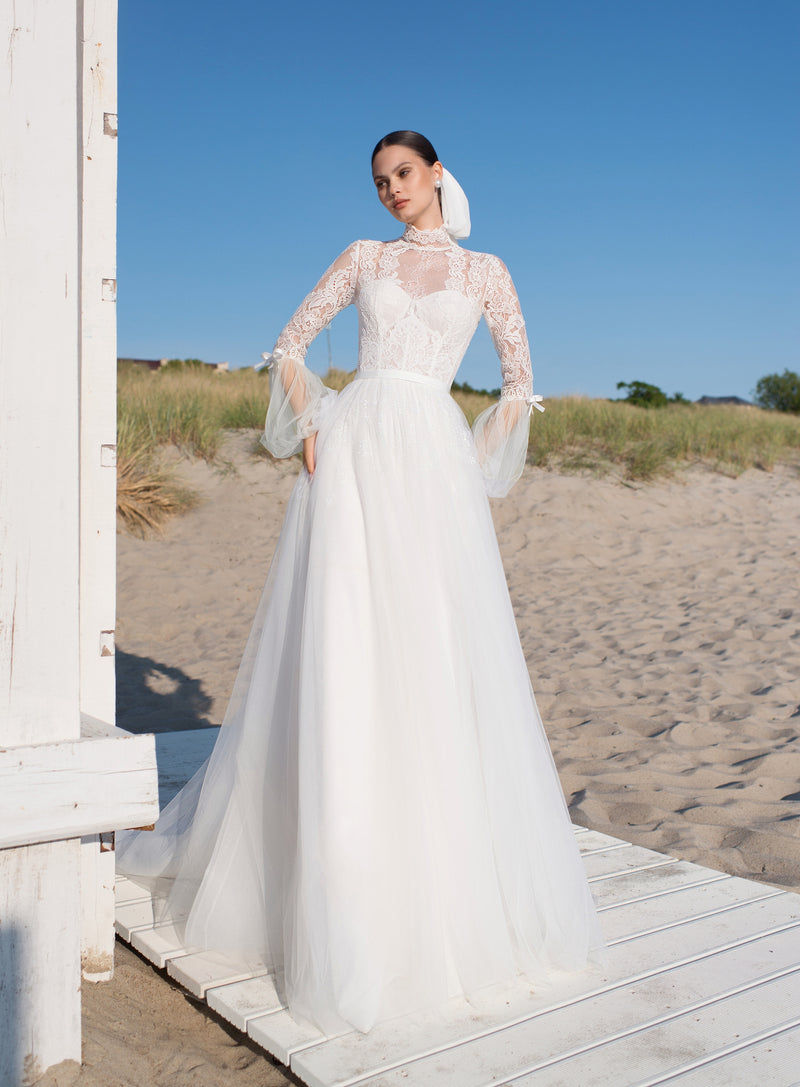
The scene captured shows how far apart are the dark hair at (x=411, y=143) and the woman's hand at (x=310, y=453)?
0.83 metres

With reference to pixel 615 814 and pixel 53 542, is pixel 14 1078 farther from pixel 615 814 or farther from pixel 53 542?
pixel 615 814

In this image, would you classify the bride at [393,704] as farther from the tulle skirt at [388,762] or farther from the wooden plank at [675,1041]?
the wooden plank at [675,1041]

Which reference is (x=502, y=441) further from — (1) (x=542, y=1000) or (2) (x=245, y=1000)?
(2) (x=245, y=1000)

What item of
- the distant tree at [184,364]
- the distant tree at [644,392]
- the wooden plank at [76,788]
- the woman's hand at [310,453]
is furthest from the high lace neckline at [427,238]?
the distant tree at [644,392]

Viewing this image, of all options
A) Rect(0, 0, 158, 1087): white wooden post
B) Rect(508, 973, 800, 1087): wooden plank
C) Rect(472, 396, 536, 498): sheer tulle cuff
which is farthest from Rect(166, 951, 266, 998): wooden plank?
Rect(472, 396, 536, 498): sheer tulle cuff

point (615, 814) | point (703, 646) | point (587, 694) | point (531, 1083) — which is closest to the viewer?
point (531, 1083)

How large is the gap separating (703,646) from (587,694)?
1.48 metres

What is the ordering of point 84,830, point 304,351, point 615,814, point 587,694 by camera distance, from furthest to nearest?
point 587,694
point 615,814
point 304,351
point 84,830

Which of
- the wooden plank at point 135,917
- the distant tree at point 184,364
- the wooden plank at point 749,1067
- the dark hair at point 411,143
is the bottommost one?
the wooden plank at point 749,1067

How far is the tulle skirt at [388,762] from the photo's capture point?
2117 mm

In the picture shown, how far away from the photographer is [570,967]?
2318mm

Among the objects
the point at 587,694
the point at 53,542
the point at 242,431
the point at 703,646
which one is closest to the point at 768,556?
the point at 703,646

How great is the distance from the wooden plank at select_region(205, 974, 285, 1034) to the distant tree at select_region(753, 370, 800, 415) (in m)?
33.1

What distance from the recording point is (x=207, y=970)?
2342 mm
